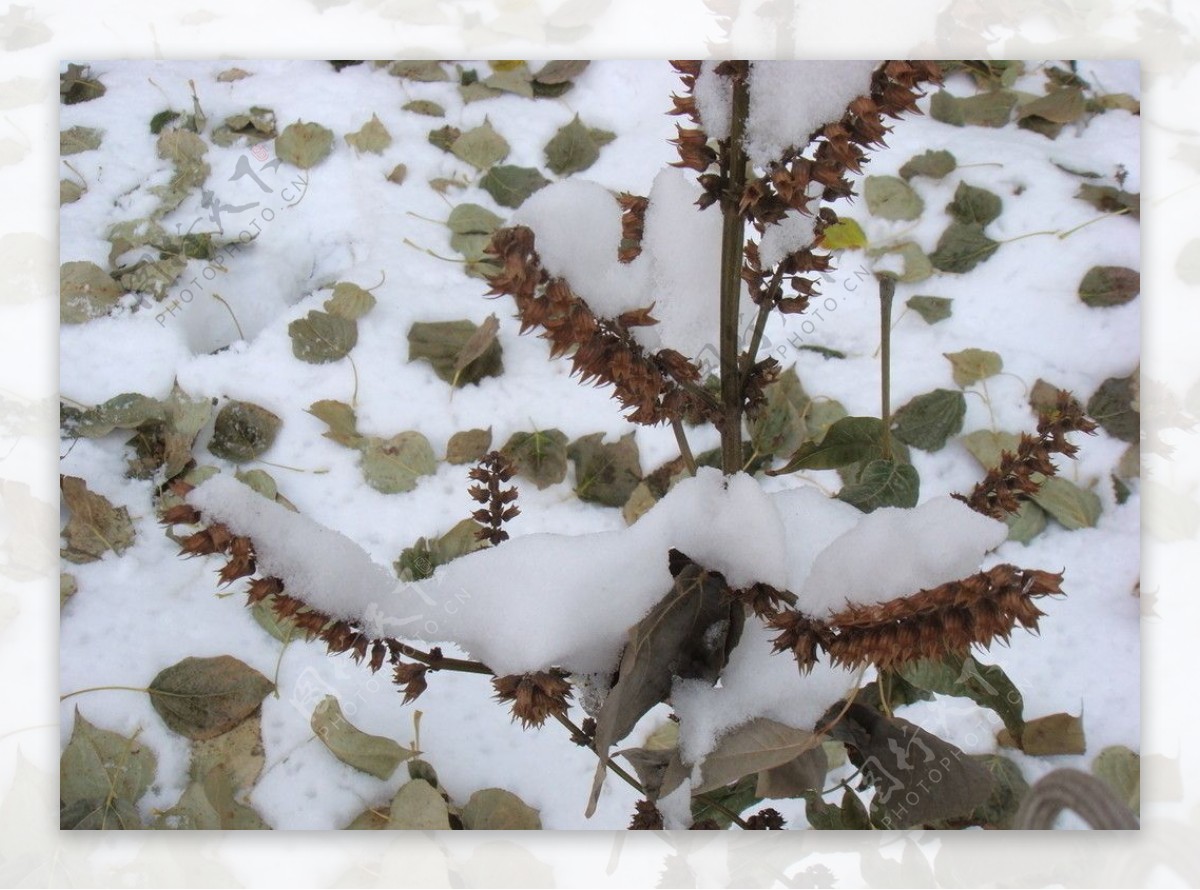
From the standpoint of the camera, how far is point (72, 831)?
63cm

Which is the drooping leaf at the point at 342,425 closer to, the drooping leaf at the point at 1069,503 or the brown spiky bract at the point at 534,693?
the brown spiky bract at the point at 534,693

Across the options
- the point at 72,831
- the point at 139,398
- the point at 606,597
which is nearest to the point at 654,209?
the point at 606,597

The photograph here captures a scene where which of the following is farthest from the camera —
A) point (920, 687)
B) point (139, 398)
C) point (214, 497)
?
point (139, 398)

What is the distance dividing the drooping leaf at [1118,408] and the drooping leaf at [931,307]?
0.13m

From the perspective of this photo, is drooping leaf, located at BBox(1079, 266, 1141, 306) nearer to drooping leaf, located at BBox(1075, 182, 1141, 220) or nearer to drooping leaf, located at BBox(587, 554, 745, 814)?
drooping leaf, located at BBox(1075, 182, 1141, 220)

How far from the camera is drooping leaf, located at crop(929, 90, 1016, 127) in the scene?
74cm

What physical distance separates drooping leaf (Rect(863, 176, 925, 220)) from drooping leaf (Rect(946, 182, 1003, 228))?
0.09 feet

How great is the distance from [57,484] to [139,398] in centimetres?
8

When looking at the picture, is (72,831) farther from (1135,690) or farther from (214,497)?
(1135,690)

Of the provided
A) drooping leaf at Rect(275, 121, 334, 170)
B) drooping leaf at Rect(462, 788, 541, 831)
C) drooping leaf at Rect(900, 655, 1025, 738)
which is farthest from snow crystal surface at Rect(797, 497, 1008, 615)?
drooping leaf at Rect(275, 121, 334, 170)

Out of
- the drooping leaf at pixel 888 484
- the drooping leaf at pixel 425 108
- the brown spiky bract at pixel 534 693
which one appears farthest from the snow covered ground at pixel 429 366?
the brown spiky bract at pixel 534 693

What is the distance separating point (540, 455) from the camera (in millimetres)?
722

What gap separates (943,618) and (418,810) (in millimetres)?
427

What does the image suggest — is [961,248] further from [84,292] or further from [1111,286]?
[84,292]
